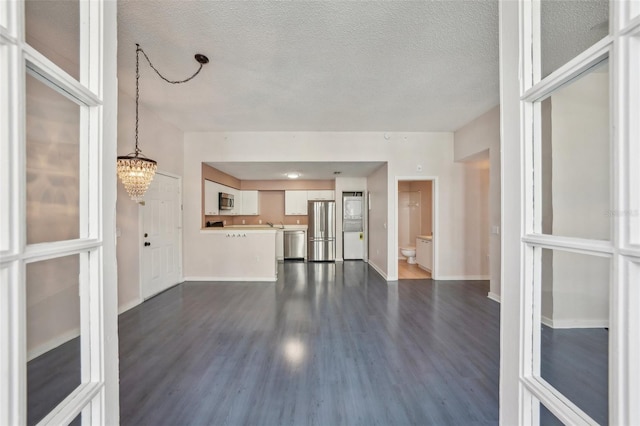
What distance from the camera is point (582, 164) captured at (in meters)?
1.15

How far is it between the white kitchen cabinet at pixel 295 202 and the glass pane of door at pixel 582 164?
616 centimetres

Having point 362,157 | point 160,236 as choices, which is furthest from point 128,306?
point 362,157

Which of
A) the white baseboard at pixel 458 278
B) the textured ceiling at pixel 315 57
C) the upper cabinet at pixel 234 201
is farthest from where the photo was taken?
the upper cabinet at pixel 234 201

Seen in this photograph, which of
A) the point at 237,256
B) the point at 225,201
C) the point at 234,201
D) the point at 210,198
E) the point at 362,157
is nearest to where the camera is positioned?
the point at 362,157

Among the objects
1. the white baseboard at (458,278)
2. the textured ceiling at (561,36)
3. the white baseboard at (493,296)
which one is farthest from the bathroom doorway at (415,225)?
the textured ceiling at (561,36)

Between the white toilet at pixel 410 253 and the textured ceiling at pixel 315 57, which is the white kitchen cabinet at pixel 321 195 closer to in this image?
the white toilet at pixel 410 253

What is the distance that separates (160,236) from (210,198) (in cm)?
142

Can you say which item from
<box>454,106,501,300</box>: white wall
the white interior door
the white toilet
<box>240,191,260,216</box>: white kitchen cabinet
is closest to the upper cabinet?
<box>240,191,260,216</box>: white kitchen cabinet

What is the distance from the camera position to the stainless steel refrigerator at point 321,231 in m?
6.78

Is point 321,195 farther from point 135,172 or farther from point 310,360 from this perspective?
point 310,360

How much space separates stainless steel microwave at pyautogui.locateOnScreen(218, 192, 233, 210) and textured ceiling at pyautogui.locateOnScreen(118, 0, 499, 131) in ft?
7.29

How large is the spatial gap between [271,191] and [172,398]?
20.5 ft
